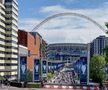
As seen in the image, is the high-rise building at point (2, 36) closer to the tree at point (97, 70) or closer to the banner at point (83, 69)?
the tree at point (97, 70)

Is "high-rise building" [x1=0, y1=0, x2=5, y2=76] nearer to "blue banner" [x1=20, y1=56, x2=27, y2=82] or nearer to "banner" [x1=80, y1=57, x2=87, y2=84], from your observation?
"blue banner" [x1=20, y1=56, x2=27, y2=82]

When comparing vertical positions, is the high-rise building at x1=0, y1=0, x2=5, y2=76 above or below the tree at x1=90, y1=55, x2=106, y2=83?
above

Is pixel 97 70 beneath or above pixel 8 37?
beneath

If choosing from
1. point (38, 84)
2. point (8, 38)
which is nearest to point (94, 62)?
point (8, 38)

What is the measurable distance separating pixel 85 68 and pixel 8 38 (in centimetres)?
10668

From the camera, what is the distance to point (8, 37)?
174 m

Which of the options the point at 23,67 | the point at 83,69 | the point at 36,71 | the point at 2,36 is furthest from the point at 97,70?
the point at 23,67

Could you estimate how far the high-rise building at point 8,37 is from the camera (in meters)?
166

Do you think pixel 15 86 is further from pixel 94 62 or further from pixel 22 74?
pixel 94 62

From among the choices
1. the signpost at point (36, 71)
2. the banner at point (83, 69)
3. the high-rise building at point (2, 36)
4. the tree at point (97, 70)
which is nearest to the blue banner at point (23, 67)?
the signpost at point (36, 71)

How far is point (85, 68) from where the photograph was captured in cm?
6994

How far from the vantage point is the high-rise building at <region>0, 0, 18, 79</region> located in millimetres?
165625

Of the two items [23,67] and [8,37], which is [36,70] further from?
[8,37]

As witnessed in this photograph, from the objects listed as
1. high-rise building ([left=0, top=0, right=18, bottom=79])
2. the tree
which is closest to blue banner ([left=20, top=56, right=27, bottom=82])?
the tree
